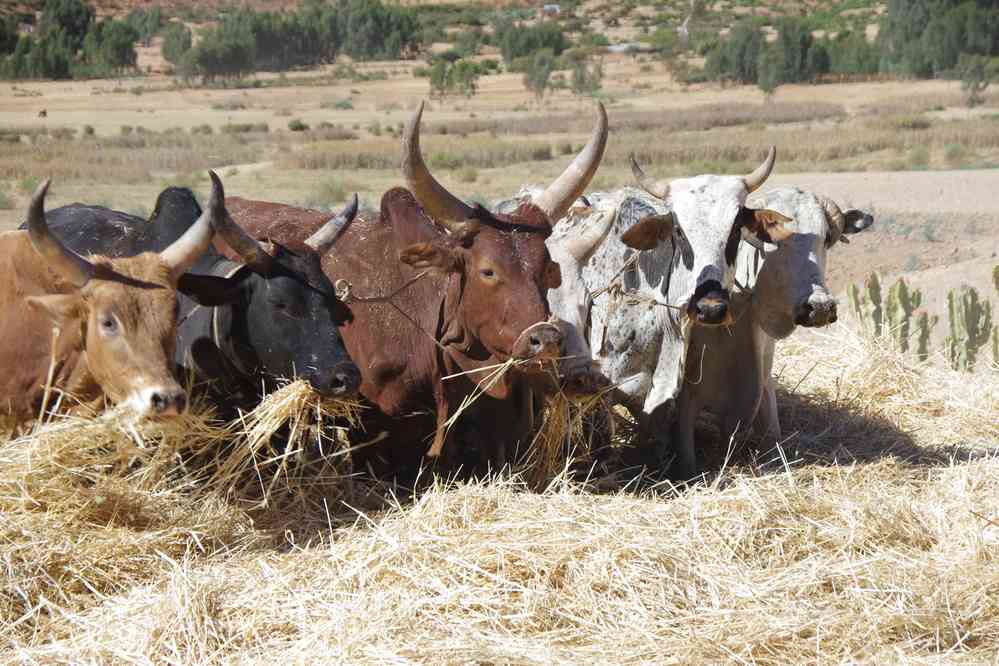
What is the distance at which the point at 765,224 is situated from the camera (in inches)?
268

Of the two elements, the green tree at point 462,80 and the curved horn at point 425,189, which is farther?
the green tree at point 462,80

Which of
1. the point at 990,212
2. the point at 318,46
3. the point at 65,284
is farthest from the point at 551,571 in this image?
the point at 318,46

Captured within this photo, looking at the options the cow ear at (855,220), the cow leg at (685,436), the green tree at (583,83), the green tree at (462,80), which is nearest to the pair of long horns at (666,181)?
the cow ear at (855,220)

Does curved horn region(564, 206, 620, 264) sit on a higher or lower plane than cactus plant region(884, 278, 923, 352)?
higher

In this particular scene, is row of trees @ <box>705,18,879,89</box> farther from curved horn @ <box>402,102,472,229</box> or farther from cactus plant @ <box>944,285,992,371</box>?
curved horn @ <box>402,102,472,229</box>

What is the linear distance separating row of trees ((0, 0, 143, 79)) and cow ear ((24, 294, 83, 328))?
200 ft

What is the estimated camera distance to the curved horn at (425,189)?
233 inches

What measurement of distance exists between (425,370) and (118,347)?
165cm

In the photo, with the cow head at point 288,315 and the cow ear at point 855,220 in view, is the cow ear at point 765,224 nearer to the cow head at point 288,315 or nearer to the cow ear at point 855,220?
the cow ear at point 855,220

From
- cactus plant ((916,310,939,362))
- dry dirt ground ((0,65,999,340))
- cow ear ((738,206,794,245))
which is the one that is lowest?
dry dirt ground ((0,65,999,340))

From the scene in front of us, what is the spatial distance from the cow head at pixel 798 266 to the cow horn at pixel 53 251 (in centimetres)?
358

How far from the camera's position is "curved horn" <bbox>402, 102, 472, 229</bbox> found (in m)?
5.91

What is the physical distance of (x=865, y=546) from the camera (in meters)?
5.57

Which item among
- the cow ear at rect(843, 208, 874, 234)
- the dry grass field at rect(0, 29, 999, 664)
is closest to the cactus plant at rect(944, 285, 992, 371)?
the dry grass field at rect(0, 29, 999, 664)
